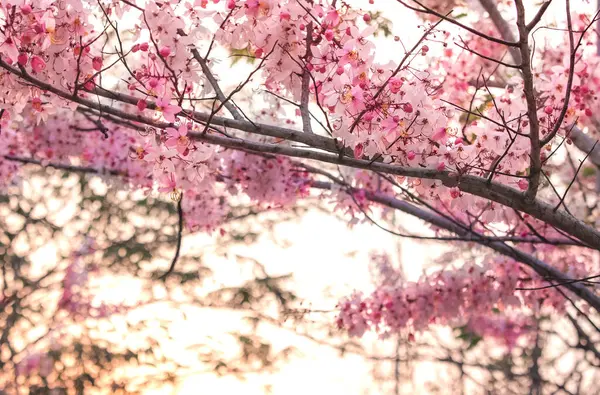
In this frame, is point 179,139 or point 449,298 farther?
point 449,298

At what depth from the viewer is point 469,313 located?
15.4 ft

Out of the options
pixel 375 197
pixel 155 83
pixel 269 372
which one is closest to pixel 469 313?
pixel 375 197

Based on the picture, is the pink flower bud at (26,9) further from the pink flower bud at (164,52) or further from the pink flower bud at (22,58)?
the pink flower bud at (164,52)

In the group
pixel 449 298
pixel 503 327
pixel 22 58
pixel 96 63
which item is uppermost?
pixel 503 327

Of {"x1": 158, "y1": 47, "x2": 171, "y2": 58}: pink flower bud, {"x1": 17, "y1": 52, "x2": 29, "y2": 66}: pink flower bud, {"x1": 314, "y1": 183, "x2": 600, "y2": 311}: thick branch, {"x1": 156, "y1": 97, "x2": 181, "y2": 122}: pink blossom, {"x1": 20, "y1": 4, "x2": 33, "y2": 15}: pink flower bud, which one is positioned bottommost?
{"x1": 156, "y1": 97, "x2": 181, "y2": 122}: pink blossom

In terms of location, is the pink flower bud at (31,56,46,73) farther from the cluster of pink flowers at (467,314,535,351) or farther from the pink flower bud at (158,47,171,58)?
the cluster of pink flowers at (467,314,535,351)

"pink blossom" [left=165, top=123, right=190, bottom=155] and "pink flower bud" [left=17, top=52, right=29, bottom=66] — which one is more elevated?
"pink flower bud" [left=17, top=52, right=29, bottom=66]

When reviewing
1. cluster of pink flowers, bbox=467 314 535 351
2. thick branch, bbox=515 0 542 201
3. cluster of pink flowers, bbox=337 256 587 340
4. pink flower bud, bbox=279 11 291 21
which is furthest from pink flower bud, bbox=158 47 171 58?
cluster of pink flowers, bbox=467 314 535 351

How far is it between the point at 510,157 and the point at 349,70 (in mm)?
635

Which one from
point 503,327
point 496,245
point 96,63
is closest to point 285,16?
point 96,63

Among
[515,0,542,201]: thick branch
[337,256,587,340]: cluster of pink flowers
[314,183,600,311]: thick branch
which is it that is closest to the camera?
[515,0,542,201]: thick branch

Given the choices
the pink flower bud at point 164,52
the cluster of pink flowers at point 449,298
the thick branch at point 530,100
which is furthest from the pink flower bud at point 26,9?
the cluster of pink flowers at point 449,298

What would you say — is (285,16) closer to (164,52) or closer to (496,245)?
(164,52)

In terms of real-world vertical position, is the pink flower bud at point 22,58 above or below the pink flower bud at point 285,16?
below
